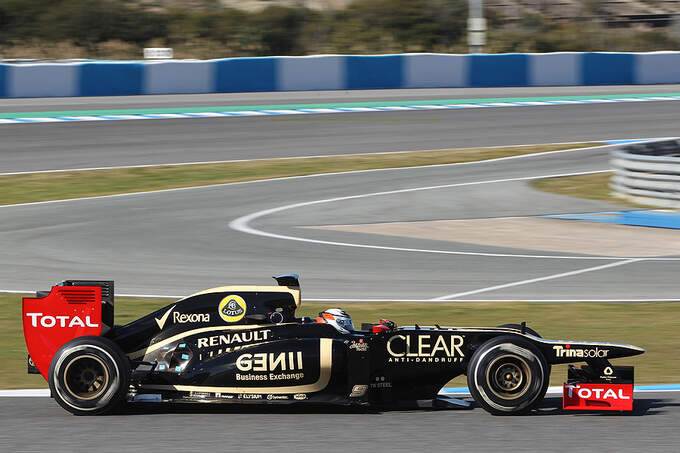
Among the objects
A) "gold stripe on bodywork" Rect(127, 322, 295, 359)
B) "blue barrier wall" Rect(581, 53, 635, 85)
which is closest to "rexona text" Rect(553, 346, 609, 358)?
"gold stripe on bodywork" Rect(127, 322, 295, 359)

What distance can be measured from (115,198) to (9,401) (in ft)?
33.2

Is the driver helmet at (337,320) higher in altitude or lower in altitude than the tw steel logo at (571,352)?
higher

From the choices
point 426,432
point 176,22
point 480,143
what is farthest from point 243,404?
point 176,22

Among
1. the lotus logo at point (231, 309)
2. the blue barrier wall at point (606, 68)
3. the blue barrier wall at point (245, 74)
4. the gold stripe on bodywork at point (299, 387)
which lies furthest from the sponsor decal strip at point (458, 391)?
the blue barrier wall at point (606, 68)

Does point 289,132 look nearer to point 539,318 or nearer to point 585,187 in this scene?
point 585,187

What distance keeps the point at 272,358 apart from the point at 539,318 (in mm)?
3885

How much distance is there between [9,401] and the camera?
21.2 feet

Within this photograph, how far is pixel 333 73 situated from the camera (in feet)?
99.8

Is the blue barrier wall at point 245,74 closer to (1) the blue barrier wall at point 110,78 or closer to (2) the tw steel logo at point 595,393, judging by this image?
(1) the blue barrier wall at point 110,78

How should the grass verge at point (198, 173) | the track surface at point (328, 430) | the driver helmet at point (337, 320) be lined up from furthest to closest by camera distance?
1. the grass verge at point (198, 173)
2. the driver helmet at point (337, 320)
3. the track surface at point (328, 430)

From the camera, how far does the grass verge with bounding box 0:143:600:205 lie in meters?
17.1

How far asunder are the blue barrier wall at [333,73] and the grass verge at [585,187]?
12627mm

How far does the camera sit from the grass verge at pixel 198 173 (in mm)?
17109

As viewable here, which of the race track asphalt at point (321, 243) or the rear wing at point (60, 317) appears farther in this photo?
the rear wing at point (60, 317)
